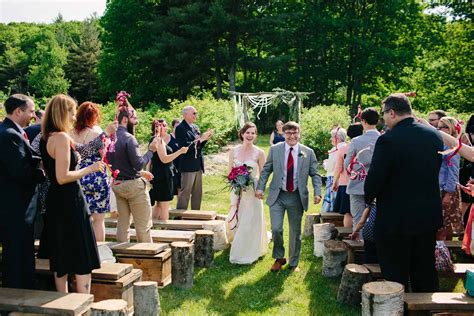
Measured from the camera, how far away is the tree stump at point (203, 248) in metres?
7.09

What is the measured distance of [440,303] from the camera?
14.0 feet

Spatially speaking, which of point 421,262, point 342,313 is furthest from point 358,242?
point 421,262

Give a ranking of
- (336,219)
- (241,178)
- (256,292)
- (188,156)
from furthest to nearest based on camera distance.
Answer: (188,156), (336,219), (241,178), (256,292)

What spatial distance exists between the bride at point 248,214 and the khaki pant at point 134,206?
1.54m

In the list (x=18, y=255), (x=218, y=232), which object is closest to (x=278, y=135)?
(x=218, y=232)

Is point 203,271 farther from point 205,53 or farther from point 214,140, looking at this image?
point 205,53

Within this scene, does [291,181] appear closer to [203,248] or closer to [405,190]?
[203,248]

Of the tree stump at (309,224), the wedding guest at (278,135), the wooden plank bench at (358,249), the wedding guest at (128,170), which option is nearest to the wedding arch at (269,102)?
the wedding guest at (278,135)

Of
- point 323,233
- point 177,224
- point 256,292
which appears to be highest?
point 177,224

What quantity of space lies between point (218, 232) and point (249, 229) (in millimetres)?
703

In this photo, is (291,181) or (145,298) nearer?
(145,298)

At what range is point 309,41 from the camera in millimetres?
42312

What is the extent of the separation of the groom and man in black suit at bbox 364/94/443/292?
2.16 m

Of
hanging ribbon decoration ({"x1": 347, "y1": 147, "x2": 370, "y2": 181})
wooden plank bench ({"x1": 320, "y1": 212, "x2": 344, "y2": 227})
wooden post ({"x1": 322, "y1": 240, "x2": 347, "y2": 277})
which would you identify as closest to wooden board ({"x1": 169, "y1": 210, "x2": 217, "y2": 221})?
wooden plank bench ({"x1": 320, "y1": 212, "x2": 344, "y2": 227})
